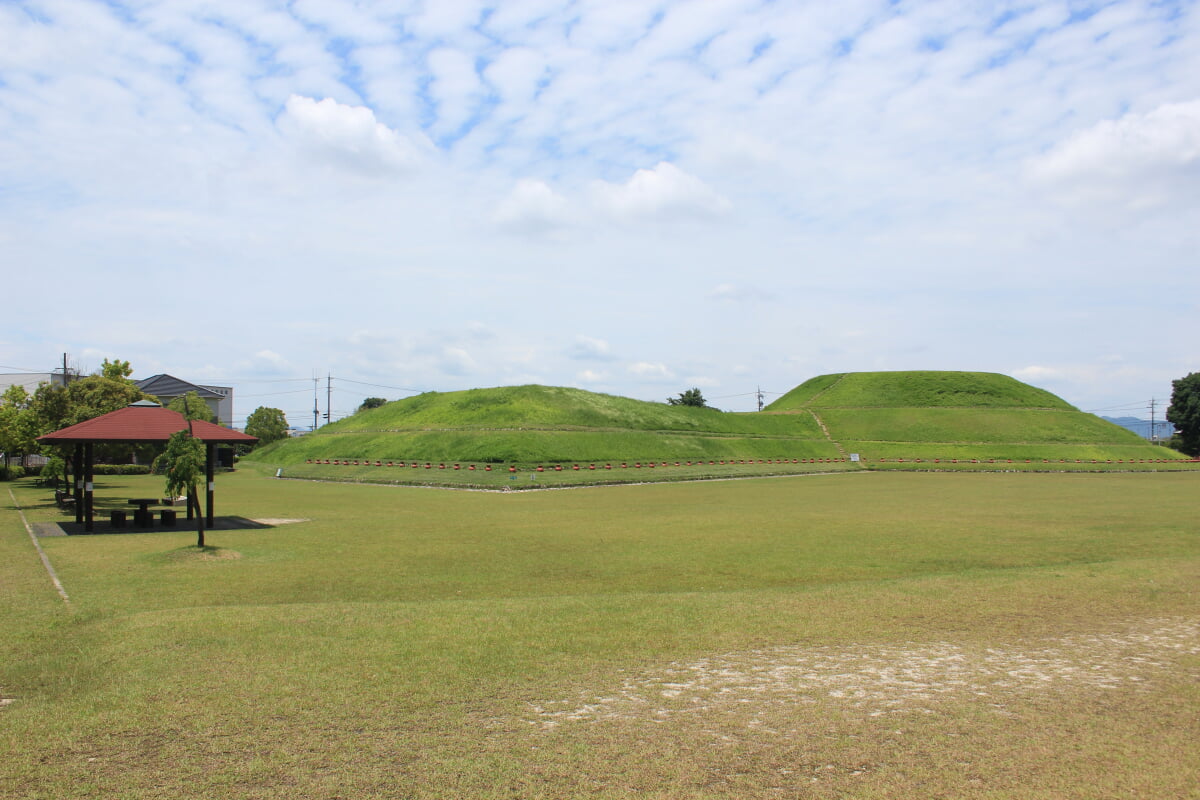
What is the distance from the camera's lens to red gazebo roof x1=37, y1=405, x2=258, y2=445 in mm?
26573

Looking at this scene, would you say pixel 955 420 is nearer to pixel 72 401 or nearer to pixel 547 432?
pixel 547 432

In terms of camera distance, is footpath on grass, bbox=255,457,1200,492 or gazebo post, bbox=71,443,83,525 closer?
gazebo post, bbox=71,443,83,525

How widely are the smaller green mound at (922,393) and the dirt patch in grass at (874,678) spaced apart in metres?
100

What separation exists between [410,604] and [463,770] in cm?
742

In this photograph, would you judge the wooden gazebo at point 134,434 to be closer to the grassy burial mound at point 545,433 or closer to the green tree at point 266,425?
the grassy burial mound at point 545,433

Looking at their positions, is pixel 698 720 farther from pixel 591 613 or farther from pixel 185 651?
pixel 185 651

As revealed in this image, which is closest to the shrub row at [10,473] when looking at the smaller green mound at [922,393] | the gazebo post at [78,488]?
the gazebo post at [78,488]

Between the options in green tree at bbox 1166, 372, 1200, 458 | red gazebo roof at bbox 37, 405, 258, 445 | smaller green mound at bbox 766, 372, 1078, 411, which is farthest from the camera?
smaller green mound at bbox 766, 372, 1078, 411

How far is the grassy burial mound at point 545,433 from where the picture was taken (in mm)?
68188

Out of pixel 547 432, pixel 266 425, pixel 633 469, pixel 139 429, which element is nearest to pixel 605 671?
pixel 139 429

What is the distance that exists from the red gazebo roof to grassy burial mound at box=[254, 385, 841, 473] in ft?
111

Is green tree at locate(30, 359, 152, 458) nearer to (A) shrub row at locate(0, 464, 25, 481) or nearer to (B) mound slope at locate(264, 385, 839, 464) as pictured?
(A) shrub row at locate(0, 464, 25, 481)

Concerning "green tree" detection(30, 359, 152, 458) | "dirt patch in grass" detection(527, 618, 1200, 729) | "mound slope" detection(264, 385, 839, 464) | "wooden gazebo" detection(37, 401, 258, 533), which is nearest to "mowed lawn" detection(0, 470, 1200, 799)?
"dirt patch in grass" detection(527, 618, 1200, 729)

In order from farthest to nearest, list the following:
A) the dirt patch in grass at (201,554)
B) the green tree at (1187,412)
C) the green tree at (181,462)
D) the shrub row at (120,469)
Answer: the green tree at (1187,412)
the shrub row at (120,469)
the green tree at (181,462)
the dirt patch in grass at (201,554)
